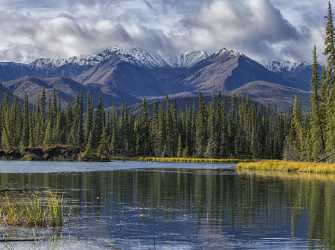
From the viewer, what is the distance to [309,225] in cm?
3872

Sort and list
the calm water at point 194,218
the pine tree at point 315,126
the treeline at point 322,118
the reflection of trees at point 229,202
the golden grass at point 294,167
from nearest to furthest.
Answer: the calm water at point 194,218 → the reflection of trees at point 229,202 → the golden grass at point 294,167 → the treeline at point 322,118 → the pine tree at point 315,126

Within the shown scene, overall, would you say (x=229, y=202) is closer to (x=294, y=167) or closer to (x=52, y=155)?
(x=294, y=167)

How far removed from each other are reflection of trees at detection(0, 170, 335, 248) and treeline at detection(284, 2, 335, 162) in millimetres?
42847

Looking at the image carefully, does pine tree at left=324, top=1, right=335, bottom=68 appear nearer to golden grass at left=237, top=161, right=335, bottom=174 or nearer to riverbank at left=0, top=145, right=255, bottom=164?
golden grass at left=237, top=161, right=335, bottom=174

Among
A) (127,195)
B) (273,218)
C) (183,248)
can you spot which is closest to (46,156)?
(127,195)

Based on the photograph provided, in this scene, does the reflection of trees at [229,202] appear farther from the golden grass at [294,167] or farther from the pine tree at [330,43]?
the pine tree at [330,43]

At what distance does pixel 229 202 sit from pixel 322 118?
78802 millimetres

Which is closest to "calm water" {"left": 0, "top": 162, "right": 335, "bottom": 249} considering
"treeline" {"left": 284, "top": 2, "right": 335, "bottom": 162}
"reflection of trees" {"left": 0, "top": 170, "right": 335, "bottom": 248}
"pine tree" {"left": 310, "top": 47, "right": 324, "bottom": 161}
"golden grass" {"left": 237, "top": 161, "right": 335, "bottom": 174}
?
"reflection of trees" {"left": 0, "top": 170, "right": 335, "bottom": 248}

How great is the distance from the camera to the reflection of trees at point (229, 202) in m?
39.3

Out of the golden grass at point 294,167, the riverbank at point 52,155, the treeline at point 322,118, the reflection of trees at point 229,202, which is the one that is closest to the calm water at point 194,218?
the reflection of trees at point 229,202

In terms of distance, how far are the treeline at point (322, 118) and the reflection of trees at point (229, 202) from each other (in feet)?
141

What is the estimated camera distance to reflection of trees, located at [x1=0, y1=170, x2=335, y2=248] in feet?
129

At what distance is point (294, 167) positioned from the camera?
10700 centimetres

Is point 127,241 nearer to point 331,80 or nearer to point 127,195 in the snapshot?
point 127,195
